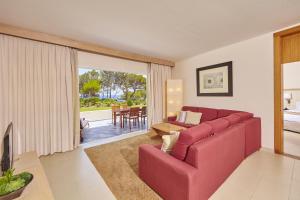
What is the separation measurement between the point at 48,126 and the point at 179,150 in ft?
9.44

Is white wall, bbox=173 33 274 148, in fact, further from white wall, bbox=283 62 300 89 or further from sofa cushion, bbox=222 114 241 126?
white wall, bbox=283 62 300 89

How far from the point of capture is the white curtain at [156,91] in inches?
193

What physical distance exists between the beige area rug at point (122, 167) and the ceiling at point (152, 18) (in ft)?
8.23

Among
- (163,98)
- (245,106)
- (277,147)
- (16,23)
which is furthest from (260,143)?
(16,23)

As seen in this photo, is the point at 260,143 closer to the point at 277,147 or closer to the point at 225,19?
the point at 277,147

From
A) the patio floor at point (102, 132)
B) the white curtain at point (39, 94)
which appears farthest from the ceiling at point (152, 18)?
the patio floor at point (102, 132)

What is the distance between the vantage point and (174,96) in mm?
5012

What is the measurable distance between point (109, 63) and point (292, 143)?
16.4 ft

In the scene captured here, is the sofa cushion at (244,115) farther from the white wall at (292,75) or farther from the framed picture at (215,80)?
the white wall at (292,75)

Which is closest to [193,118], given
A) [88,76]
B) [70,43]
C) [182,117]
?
[182,117]

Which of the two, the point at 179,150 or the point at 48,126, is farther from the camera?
the point at 48,126

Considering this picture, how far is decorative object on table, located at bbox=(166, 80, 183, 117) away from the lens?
4973 mm

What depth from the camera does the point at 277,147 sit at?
2895mm

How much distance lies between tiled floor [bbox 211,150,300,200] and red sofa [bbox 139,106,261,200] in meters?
0.12
